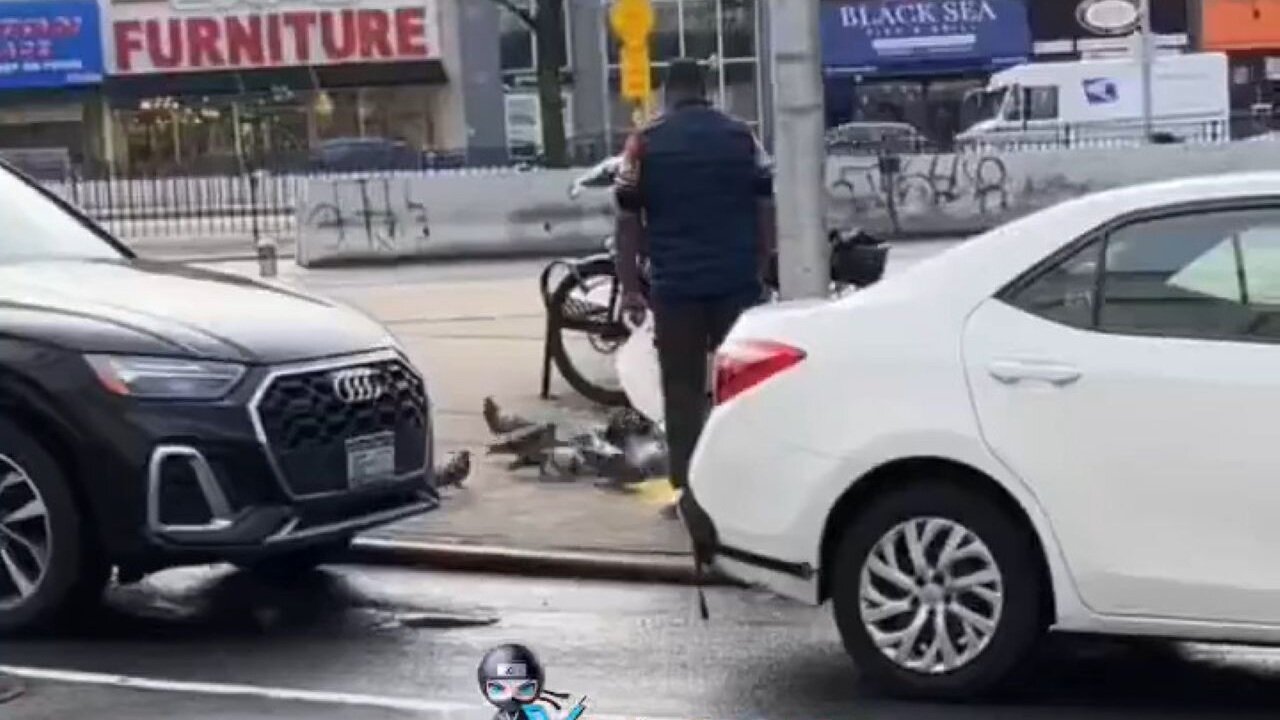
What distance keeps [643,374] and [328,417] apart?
3133mm

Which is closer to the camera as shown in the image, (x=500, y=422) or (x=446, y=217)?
(x=500, y=422)

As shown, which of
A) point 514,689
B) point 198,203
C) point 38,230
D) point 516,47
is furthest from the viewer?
point 516,47

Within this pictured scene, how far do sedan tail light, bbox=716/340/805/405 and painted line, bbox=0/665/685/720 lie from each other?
1.05m

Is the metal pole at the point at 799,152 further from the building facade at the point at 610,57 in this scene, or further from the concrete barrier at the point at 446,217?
the building facade at the point at 610,57

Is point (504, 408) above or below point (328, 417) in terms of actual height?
below

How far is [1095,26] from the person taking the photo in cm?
5491

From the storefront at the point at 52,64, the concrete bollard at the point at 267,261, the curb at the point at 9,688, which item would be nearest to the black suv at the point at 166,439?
the curb at the point at 9,688

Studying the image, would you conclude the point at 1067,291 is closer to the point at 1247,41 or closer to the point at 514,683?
the point at 514,683

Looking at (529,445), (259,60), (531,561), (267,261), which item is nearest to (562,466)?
(529,445)

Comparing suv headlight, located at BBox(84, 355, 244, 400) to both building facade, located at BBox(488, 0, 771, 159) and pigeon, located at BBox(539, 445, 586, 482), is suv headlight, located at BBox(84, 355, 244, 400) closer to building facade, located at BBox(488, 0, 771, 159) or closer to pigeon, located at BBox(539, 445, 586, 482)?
pigeon, located at BBox(539, 445, 586, 482)

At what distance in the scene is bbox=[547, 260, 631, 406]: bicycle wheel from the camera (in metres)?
12.5

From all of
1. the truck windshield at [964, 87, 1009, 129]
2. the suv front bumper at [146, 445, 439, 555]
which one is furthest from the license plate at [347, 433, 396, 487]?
the truck windshield at [964, 87, 1009, 129]

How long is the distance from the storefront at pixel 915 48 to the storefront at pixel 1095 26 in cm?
117

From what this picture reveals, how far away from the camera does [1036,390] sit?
20.6 feet
